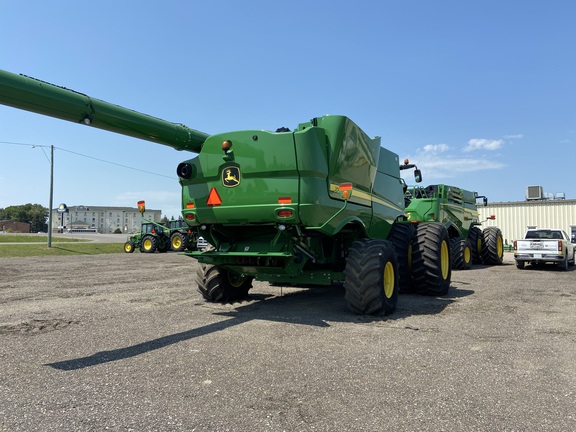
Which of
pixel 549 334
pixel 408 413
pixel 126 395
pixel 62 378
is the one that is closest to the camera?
pixel 408 413

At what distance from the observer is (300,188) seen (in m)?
6.24

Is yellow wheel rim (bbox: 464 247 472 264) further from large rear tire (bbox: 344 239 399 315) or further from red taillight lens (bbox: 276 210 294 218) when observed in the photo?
red taillight lens (bbox: 276 210 294 218)

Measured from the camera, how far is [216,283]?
26.2ft

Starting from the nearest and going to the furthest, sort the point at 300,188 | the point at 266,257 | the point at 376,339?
the point at 376,339 → the point at 300,188 → the point at 266,257

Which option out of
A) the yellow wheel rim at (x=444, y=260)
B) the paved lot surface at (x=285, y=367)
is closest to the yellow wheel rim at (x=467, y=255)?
the yellow wheel rim at (x=444, y=260)

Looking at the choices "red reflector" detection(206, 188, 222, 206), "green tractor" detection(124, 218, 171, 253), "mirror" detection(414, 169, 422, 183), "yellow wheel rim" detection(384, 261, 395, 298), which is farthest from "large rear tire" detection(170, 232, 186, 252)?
"yellow wheel rim" detection(384, 261, 395, 298)

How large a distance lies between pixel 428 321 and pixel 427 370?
8.04 feet

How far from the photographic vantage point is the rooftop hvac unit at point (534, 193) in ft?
129

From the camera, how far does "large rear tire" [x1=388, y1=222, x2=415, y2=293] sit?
912 centimetres

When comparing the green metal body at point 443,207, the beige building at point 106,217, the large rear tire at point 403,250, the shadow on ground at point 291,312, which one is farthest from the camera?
the beige building at point 106,217

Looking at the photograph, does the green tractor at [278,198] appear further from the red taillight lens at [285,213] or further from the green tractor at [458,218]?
the green tractor at [458,218]

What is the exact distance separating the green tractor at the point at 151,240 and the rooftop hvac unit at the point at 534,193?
33534 millimetres

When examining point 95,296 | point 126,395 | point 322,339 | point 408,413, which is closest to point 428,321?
point 322,339

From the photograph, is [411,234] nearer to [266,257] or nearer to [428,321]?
[428,321]
